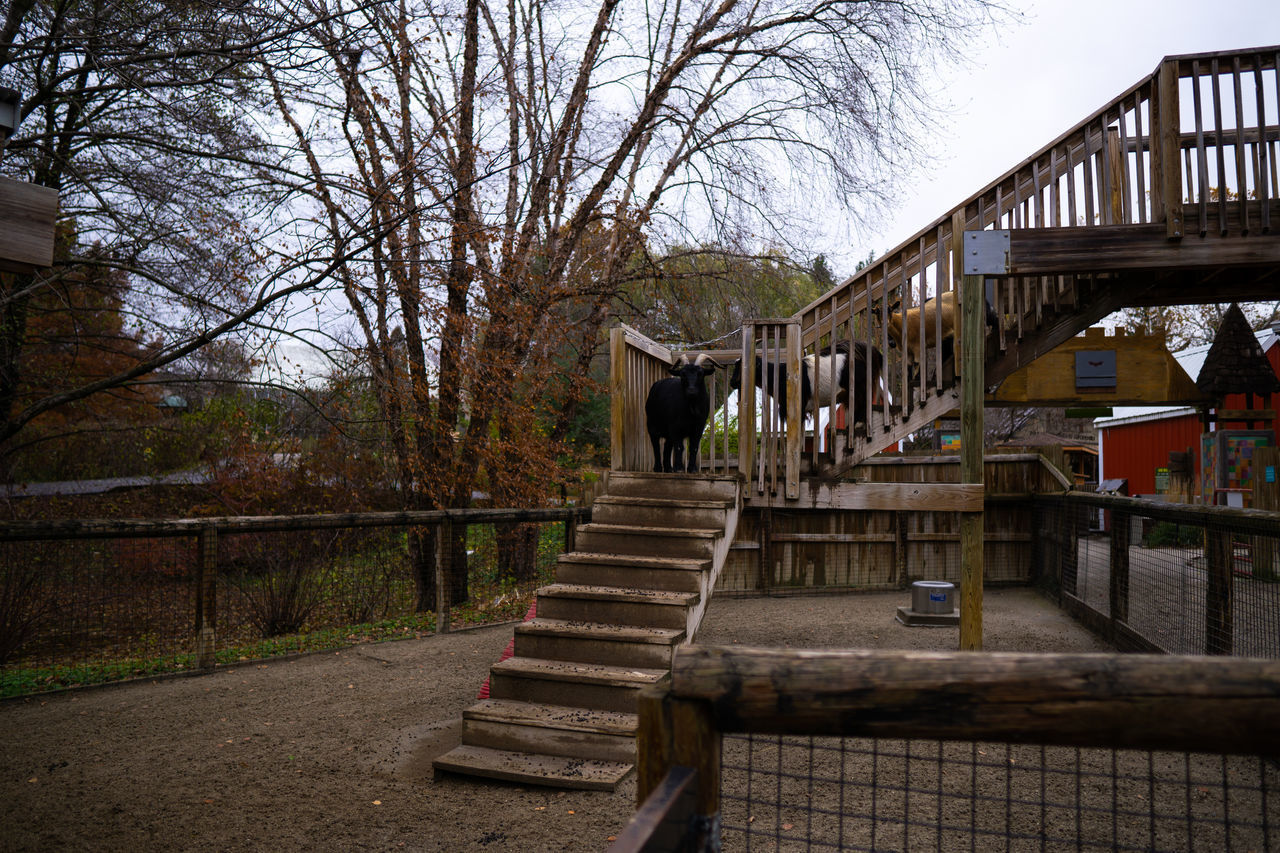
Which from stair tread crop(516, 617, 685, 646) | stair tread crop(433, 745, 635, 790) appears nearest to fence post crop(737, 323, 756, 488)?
stair tread crop(516, 617, 685, 646)

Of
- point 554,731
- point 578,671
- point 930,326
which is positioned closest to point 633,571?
point 578,671

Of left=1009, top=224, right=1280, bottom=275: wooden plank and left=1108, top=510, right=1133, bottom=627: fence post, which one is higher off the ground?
left=1009, top=224, right=1280, bottom=275: wooden plank

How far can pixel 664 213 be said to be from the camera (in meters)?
13.2

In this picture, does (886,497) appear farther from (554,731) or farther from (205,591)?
(205,591)

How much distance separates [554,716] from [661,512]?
2.10 meters

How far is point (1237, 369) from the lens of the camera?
12.3 metres

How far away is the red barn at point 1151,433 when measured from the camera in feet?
52.7

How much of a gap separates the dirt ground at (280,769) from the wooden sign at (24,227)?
277 cm

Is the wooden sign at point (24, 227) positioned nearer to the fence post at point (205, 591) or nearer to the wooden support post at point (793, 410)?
the fence post at point (205, 591)

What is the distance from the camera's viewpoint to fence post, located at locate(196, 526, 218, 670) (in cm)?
698

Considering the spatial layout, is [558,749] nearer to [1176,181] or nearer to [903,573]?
[1176,181]

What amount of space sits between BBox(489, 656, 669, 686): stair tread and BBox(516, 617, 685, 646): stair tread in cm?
18

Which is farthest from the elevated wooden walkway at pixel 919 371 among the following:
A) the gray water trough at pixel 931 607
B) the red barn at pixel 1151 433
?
the red barn at pixel 1151 433

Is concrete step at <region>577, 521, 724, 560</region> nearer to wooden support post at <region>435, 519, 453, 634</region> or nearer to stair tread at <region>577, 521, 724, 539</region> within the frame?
stair tread at <region>577, 521, 724, 539</region>
